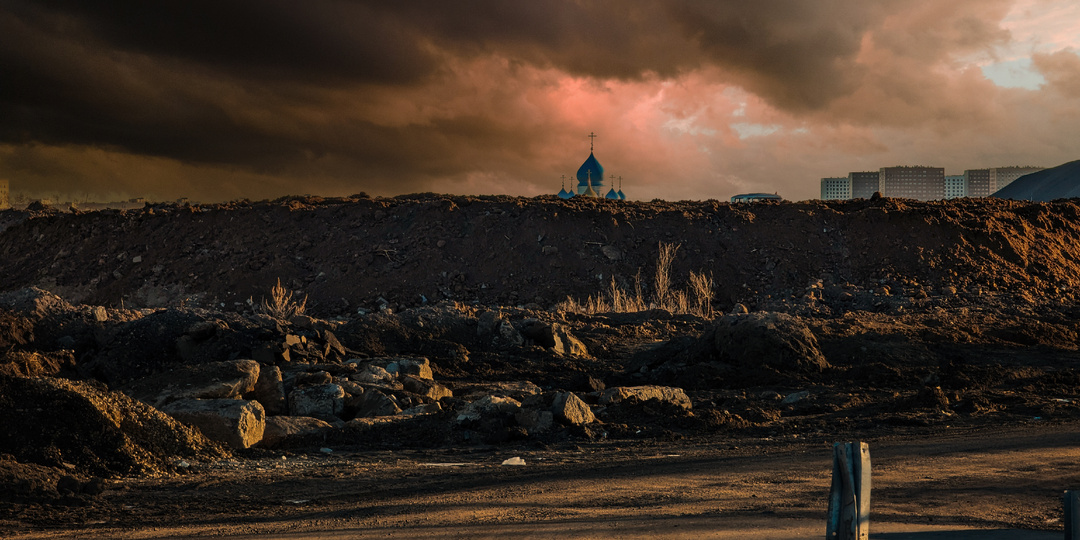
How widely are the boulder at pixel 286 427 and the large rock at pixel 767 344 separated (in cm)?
740

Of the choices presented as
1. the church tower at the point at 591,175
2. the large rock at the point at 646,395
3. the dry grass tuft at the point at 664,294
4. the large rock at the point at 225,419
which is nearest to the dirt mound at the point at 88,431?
the large rock at the point at 225,419

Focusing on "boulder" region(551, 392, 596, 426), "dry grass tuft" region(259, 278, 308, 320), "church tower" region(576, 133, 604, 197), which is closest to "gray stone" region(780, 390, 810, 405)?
"boulder" region(551, 392, 596, 426)

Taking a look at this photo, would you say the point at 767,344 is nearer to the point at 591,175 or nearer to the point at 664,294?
the point at 664,294

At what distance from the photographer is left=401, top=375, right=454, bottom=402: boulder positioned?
1190 cm

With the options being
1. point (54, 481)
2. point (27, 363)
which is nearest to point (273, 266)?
point (27, 363)

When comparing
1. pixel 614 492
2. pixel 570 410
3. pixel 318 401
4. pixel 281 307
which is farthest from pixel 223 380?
pixel 281 307

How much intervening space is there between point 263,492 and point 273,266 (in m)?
21.1

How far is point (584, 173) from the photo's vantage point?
67562 millimetres

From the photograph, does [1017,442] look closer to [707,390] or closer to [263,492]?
[707,390]

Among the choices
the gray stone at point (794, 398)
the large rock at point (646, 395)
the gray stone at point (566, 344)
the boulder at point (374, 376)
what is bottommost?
the gray stone at point (794, 398)

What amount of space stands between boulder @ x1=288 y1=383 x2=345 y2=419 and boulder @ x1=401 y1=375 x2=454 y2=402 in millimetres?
1318

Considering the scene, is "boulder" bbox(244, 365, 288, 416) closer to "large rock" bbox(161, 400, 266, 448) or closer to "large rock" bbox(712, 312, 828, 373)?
"large rock" bbox(161, 400, 266, 448)

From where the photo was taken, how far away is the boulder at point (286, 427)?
31.2 feet

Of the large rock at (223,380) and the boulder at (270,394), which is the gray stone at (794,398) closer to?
the boulder at (270,394)
